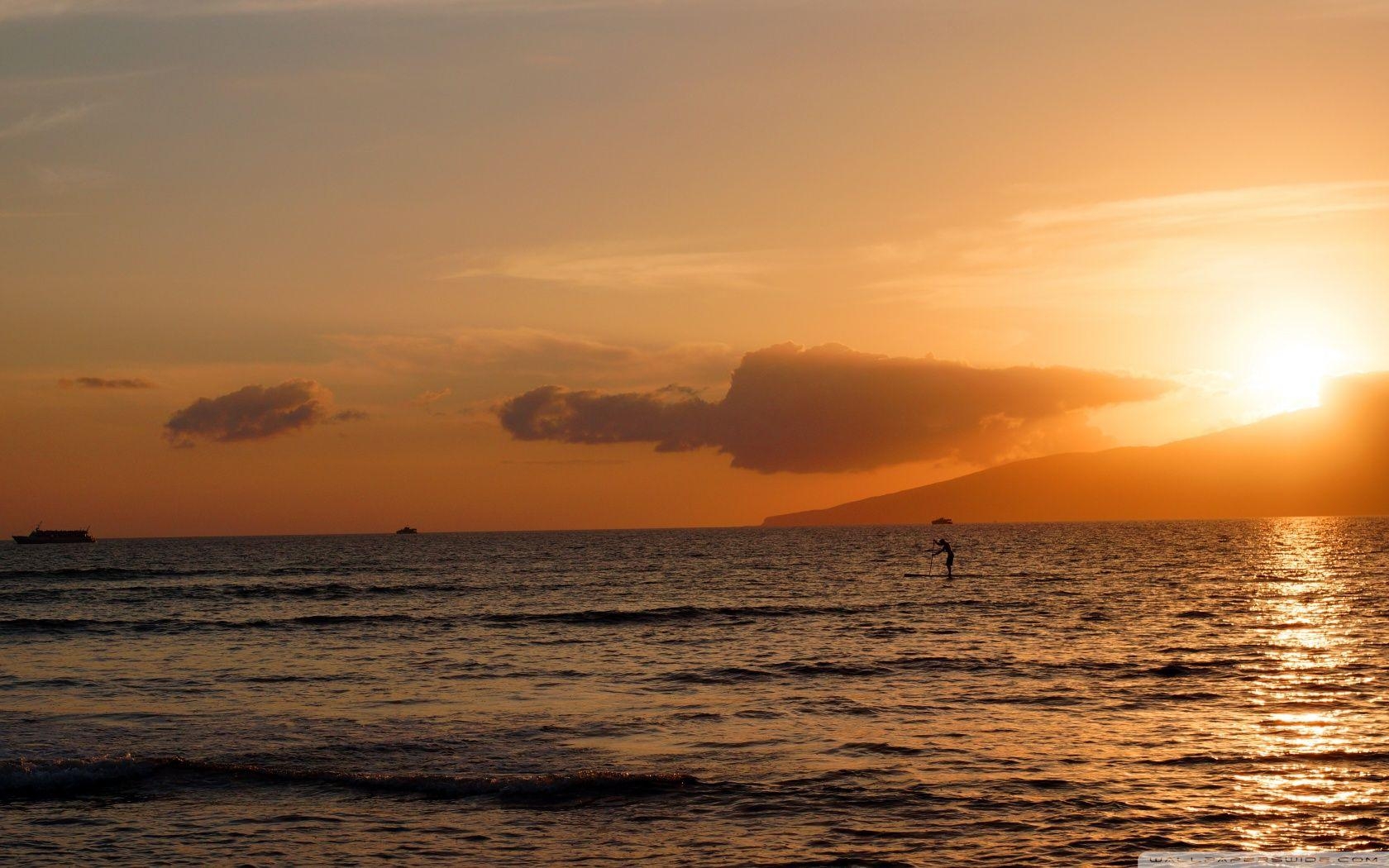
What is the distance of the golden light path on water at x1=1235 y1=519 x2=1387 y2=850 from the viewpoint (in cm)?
1730

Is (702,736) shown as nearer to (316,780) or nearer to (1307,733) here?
(316,780)

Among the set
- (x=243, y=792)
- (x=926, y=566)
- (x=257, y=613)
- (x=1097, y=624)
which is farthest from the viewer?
(x=926, y=566)

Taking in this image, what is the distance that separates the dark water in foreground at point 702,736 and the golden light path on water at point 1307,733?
108 millimetres

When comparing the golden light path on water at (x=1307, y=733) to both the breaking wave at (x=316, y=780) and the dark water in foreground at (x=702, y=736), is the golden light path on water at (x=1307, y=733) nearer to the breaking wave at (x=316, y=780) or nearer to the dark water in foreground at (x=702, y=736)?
the dark water in foreground at (x=702, y=736)

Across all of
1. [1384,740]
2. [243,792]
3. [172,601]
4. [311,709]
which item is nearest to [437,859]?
[243,792]

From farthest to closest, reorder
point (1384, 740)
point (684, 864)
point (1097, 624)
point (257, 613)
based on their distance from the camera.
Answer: point (257, 613), point (1097, 624), point (1384, 740), point (684, 864)

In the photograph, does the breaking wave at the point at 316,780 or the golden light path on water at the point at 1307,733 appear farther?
the breaking wave at the point at 316,780

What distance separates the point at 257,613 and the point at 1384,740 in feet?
186

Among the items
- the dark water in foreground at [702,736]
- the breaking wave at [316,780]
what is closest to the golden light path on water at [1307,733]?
the dark water in foreground at [702,736]

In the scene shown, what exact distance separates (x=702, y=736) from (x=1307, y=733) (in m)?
13.0

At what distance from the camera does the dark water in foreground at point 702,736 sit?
17234 mm

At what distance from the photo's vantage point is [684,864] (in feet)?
52.2

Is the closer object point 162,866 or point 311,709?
point 162,866

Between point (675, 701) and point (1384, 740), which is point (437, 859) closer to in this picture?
point (675, 701)
